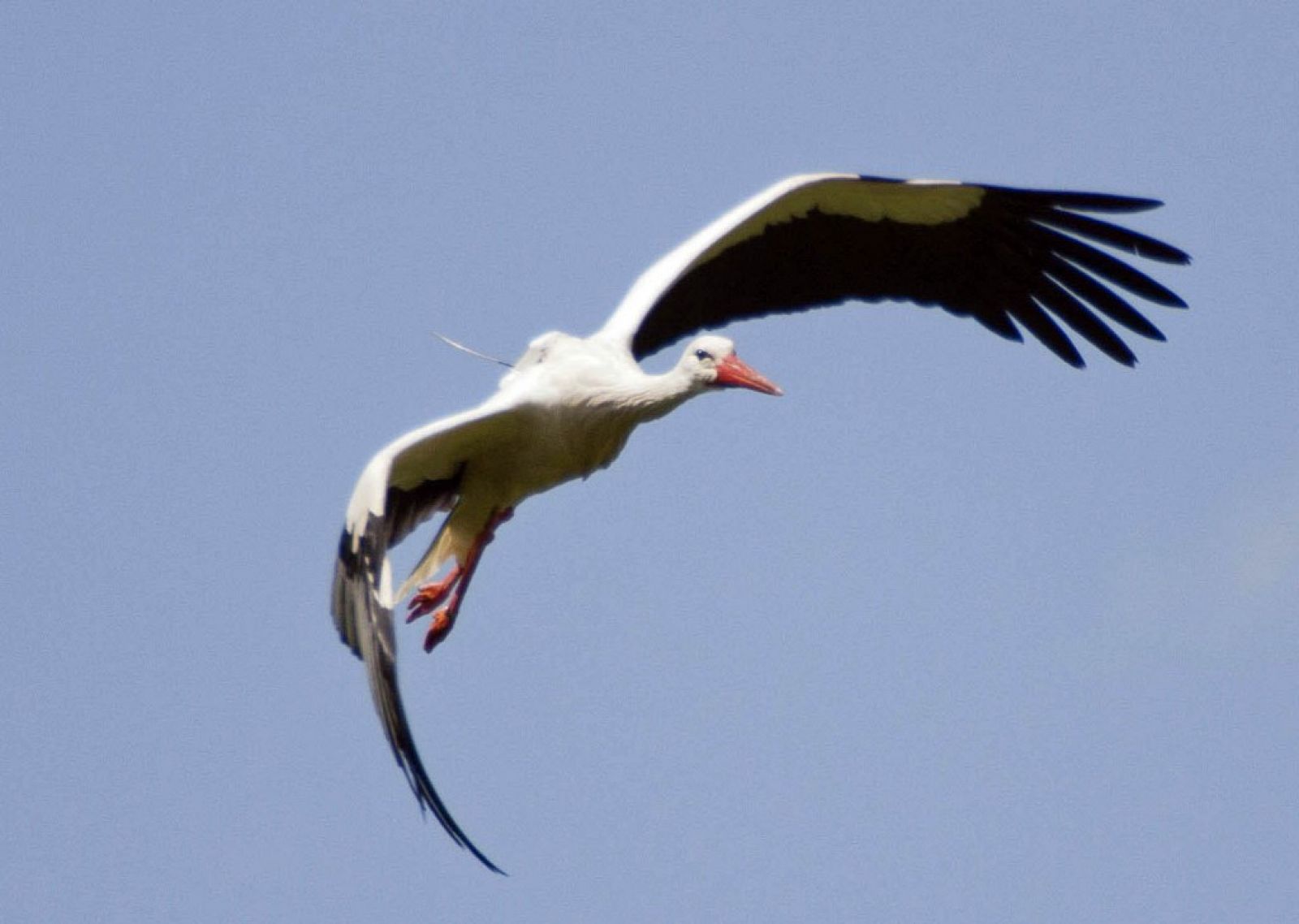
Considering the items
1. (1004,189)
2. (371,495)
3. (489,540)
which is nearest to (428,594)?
(489,540)

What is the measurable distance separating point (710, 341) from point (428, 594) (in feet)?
4.82

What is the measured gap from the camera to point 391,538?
8.44m

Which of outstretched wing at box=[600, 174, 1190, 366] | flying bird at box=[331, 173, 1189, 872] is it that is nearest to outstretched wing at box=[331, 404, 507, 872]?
flying bird at box=[331, 173, 1189, 872]

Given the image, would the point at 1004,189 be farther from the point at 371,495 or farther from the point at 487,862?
the point at 487,862

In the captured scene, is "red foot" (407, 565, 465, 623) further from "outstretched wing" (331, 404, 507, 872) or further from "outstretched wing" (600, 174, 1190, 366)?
"outstretched wing" (600, 174, 1190, 366)

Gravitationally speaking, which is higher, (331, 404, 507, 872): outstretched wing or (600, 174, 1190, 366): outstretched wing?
(600, 174, 1190, 366): outstretched wing

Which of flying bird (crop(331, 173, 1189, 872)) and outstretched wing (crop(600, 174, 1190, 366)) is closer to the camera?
flying bird (crop(331, 173, 1189, 872))

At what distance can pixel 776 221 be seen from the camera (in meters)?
9.07

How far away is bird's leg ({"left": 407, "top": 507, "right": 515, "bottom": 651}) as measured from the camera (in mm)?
8305

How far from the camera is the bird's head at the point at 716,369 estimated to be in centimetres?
823

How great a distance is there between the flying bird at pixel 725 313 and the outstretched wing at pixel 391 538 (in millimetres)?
10

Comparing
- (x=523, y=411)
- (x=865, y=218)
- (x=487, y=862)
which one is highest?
(x=865, y=218)

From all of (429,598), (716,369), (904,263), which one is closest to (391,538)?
(429,598)

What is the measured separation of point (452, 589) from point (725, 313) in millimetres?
1864
